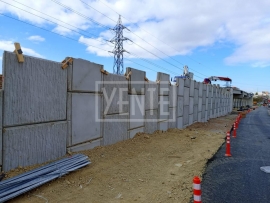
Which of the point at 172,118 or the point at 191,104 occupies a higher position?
the point at 191,104

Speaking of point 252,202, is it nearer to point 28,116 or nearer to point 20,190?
point 20,190

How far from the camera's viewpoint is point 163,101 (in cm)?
1350

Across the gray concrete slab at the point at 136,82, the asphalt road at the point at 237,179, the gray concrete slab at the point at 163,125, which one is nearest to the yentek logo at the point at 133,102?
the gray concrete slab at the point at 136,82

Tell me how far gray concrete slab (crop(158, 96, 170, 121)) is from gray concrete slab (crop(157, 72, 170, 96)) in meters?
0.31

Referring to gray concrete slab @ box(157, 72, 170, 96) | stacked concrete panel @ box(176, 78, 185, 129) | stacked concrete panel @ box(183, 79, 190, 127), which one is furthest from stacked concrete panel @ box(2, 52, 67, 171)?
stacked concrete panel @ box(183, 79, 190, 127)

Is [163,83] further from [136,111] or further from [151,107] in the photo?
[136,111]

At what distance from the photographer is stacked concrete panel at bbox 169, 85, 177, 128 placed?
1475 cm

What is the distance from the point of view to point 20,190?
166 inches

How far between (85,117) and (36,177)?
2.75 metres

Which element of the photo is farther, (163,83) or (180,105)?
(180,105)

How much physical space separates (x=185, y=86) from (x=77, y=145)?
12635 millimetres

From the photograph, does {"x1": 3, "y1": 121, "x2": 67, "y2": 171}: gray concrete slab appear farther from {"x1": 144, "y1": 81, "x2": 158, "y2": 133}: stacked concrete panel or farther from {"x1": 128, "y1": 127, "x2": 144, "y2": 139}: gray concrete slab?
{"x1": 144, "y1": 81, "x2": 158, "y2": 133}: stacked concrete panel

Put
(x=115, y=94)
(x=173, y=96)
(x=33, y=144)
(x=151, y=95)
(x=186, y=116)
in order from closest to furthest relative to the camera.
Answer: (x=33, y=144) → (x=115, y=94) → (x=151, y=95) → (x=173, y=96) → (x=186, y=116)

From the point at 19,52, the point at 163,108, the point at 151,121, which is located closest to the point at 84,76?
the point at 19,52
